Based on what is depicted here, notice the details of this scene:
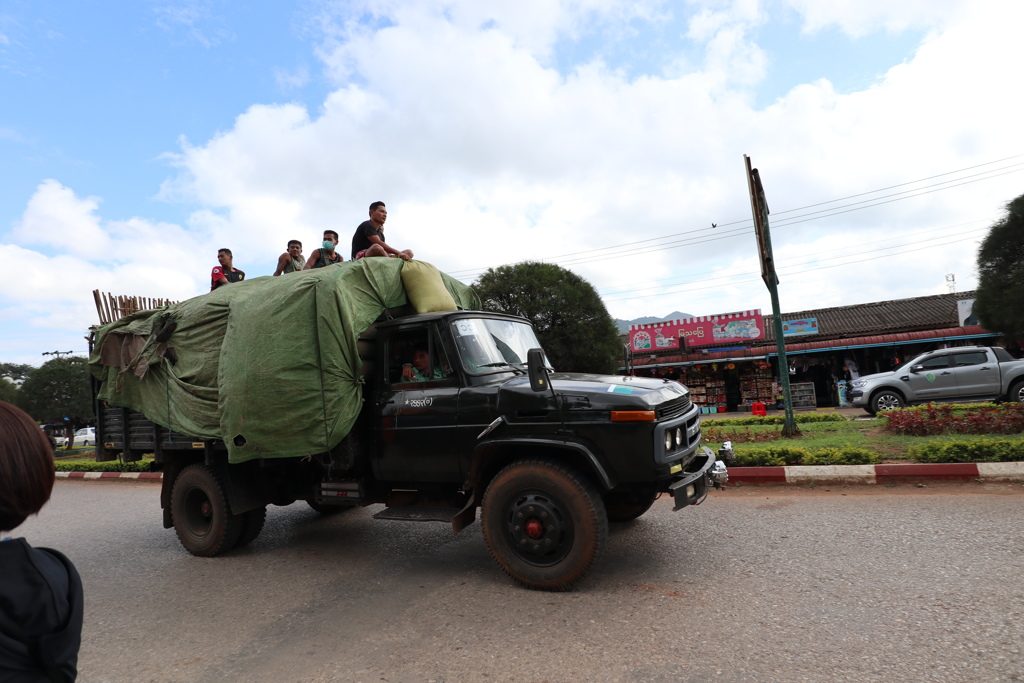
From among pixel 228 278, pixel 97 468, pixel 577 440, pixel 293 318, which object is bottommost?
pixel 97 468

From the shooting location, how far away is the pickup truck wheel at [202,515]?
5586 mm

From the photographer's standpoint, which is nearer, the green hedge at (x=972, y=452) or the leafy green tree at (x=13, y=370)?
the green hedge at (x=972, y=452)

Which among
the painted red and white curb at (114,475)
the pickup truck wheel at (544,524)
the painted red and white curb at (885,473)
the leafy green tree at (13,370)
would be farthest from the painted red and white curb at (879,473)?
the leafy green tree at (13,370)

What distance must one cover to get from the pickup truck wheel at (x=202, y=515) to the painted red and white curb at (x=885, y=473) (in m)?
5.74

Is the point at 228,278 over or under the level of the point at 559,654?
over

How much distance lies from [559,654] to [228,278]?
613 cm

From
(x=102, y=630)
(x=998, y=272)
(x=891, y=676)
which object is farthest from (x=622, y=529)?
(x=998, y=272)

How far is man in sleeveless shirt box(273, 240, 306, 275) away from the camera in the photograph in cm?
704

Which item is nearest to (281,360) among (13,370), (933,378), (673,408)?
(673,408)

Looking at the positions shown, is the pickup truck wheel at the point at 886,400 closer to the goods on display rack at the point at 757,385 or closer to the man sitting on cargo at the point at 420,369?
the goods on display rack at the point at 757,385

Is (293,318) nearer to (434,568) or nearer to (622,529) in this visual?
(434,568)

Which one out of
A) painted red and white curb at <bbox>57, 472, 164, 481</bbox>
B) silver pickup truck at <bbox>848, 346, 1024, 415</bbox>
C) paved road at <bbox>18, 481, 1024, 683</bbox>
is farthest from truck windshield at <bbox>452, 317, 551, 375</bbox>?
silver pickup truck at <bbox>848, 346, 1024, 415</bbox>

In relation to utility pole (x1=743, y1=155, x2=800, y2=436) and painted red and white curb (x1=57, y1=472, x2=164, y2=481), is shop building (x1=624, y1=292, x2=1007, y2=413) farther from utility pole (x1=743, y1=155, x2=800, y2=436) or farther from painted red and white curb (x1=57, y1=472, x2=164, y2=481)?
painted red and white curb (x1=57, y1=472, x2=164, y2=481)

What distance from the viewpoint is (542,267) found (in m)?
15.4
